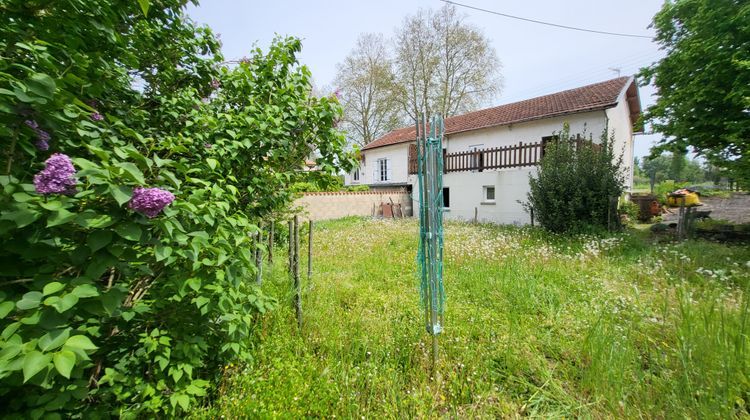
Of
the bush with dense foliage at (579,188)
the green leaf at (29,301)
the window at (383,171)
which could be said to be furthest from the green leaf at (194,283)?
the window at (383,171)

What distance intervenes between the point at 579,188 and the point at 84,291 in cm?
880

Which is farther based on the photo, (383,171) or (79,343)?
(383,171)

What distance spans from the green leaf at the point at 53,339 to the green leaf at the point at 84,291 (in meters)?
0.14

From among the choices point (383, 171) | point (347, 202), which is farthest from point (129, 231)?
point (383, 171)

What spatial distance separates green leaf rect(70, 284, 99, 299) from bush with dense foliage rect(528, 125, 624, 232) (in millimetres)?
8516

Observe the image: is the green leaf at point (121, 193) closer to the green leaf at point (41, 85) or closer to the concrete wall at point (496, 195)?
the green leaf at point (41, 85)

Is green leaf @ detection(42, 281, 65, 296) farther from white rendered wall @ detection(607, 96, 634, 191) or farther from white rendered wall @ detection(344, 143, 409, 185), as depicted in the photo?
white rendered wall @ detection(344, 143, 409, 185)

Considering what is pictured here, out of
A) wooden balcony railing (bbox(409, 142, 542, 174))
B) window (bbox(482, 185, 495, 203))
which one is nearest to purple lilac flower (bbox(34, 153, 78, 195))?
wooden balcony railing (bbox(409, 142, 542, 174))

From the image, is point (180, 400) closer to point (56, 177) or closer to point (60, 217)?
point (60, 217)

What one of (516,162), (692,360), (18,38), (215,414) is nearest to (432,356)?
(215,414)

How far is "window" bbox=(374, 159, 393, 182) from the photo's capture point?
61.0 feet

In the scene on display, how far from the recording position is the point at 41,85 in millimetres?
1109

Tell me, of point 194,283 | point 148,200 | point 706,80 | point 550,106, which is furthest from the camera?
point 550,106

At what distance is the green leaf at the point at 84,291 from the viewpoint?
1.07 m
